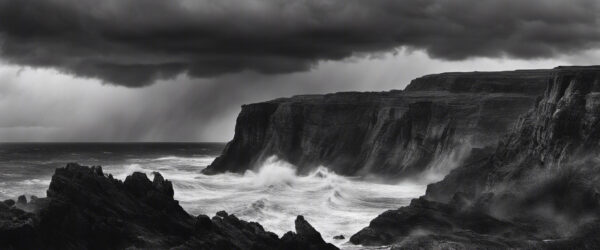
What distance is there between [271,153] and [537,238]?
197 ft

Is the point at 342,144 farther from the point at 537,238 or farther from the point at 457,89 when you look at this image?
the point at 537,238

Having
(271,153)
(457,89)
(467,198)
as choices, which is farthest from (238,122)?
(467,198)

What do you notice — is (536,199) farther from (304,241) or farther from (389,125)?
(389,125)

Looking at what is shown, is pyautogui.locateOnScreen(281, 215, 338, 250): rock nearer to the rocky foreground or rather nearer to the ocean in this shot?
the rocky foreground

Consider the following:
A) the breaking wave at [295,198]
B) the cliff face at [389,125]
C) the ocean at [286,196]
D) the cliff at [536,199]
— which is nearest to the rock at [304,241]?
the cliff at [536,199]

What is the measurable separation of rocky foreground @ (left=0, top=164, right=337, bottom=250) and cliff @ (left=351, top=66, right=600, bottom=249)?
7331 millimetres

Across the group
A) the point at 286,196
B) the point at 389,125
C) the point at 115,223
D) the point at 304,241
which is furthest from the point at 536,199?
the point at 389,125

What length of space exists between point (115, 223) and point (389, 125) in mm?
57132

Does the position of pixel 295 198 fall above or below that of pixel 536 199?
below

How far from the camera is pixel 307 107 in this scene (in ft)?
298

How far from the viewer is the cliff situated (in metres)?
28.8

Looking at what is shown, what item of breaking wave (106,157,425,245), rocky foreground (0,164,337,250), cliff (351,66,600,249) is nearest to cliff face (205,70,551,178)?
breaking wave (106,157,425,245)

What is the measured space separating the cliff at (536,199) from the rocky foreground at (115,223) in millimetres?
7331

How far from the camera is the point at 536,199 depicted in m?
35.1
